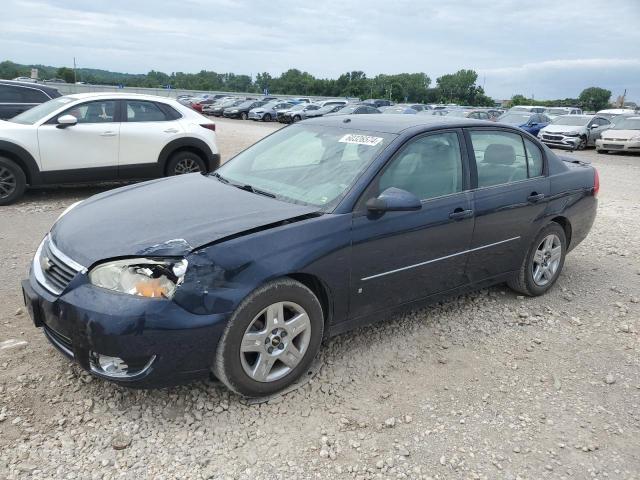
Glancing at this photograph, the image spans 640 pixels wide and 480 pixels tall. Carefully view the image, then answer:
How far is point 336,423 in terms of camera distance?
9.75ft

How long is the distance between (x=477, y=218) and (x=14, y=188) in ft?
21.2

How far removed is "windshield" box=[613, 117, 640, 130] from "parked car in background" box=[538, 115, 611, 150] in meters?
0.55

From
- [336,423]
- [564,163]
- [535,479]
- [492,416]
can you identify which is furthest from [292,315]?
[564,163]

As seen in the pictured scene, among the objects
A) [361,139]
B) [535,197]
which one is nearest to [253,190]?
[361,139]

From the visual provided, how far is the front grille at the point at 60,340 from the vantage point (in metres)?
2.86

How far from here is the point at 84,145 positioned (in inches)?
303

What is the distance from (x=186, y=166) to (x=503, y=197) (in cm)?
593

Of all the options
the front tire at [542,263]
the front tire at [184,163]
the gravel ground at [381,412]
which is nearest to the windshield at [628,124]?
the front tire at [184,163]

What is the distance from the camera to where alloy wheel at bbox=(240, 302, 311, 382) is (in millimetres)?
2945

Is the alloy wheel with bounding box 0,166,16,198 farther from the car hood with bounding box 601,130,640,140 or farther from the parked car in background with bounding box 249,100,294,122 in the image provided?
the parked car in background with bounding box 249,100,294,122

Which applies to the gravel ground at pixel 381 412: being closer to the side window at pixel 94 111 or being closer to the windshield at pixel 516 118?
the side window at pixel 94 111

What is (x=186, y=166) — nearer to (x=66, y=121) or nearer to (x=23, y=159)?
(x=66, y=121)

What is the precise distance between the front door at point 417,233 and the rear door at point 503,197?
15 centimetres

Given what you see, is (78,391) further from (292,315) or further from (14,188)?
(14,188)
